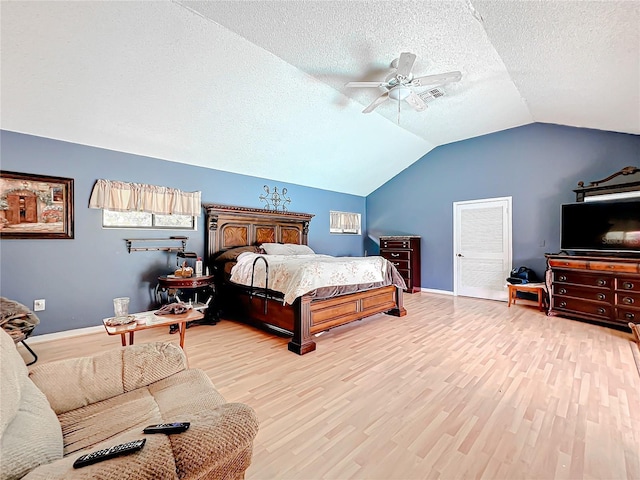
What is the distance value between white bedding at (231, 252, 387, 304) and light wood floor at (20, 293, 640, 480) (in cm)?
67

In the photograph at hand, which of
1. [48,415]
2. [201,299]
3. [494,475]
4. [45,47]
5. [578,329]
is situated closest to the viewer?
[48,415]

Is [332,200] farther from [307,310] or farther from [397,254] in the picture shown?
[307,310]

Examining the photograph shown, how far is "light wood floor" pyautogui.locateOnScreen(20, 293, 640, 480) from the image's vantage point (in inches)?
59.4

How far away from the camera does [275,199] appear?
5688mm

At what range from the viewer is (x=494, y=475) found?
142 cm

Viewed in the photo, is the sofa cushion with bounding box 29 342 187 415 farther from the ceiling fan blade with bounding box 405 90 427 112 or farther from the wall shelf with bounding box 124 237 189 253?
the ceiling fan blade with bounding box 405 90 427 112

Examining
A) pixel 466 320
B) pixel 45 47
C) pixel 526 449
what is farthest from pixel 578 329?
pixel 45 47

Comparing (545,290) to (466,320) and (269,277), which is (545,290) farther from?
(269,277)

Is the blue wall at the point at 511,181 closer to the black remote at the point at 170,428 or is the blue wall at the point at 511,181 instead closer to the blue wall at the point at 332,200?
the blue wall at the point at 332,200

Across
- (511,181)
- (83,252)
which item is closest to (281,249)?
(83,252)

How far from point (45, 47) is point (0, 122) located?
4.09 feet

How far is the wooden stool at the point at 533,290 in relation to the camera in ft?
15.0

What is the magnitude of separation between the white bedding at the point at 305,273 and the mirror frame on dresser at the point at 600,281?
2.72 meters

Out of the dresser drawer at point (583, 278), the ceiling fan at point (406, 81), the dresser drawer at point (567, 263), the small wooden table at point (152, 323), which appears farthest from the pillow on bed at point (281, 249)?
the dresser drawer at point (583, 278)
